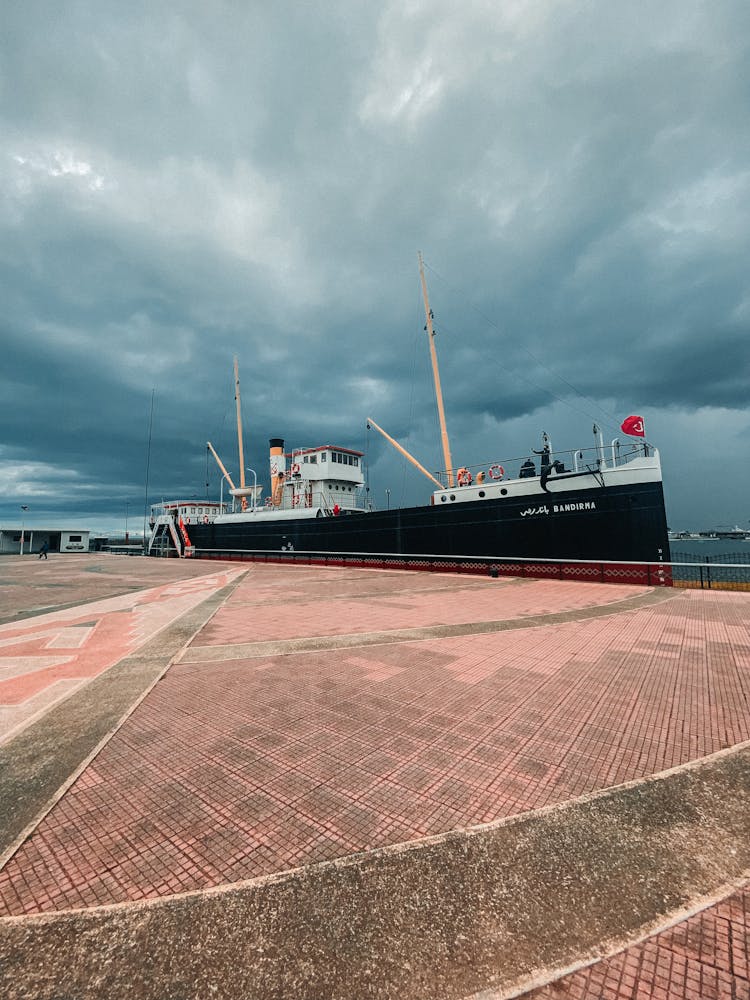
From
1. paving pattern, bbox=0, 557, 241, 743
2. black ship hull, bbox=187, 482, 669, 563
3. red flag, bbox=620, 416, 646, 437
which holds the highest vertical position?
red flag, bbox=620, 416, 646, 437

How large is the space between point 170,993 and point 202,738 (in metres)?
2.79

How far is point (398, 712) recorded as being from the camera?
5199 millimetres

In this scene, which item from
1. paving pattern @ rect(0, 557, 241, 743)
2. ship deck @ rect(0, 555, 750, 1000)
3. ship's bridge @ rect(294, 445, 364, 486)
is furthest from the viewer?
ship's bridge @ rect(294, 445, 364, 486)

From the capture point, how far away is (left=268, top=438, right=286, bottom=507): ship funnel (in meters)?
36.1

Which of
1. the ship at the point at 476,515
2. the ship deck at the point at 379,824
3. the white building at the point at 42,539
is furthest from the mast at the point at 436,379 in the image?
the white building at the point at 42,539

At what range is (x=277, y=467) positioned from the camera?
122 ft

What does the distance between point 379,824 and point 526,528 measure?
1787 cm

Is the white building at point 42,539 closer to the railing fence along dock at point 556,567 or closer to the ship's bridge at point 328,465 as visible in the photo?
the ship's bridge at point 328,465

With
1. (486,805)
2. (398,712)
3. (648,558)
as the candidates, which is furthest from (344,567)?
(486,805)

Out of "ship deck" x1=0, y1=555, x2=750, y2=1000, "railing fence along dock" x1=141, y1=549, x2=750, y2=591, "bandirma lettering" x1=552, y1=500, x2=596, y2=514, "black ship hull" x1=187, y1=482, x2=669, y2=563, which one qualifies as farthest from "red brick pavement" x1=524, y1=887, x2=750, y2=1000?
"bandirma lettering" x1=552, y1=500, x2=596, y2=514

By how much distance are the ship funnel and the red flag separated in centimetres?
2634

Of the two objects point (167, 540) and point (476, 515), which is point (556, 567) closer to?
point (476, 515)

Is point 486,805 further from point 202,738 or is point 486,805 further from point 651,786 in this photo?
point 202,738

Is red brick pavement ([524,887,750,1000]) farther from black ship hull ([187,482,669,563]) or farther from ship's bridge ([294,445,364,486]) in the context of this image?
ship's bridge ([294,445,364,486])
